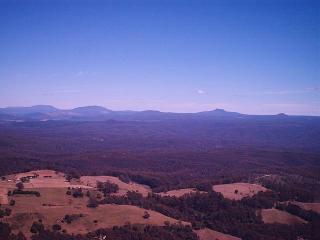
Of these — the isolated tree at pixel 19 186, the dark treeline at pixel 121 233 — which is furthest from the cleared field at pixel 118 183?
the dark treeline at pixel 121 233

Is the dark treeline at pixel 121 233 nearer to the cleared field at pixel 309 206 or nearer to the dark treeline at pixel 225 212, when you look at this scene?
the dark treeline at pixel 225 212

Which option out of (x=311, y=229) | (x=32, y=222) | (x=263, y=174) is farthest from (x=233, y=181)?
(x=32, y=222)

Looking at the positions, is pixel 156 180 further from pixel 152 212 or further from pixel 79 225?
pixel 79 225

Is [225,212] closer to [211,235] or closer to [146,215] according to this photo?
[211,235]

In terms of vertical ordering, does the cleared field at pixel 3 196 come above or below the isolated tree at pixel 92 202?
above

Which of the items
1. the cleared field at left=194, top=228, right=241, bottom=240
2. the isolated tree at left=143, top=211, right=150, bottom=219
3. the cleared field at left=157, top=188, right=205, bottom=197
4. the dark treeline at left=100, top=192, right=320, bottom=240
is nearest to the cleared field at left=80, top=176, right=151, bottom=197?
the cleared field at left=157, top=188, right=205, bottom=197

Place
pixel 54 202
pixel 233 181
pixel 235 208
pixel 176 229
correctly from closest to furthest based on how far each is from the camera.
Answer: pixel 176 229, pixel 54 202, pixel 235 208, pixel 233 181

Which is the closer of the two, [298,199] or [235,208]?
[235,208]
